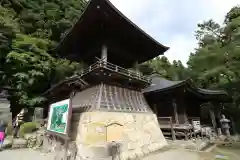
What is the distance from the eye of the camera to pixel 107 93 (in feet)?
28.0

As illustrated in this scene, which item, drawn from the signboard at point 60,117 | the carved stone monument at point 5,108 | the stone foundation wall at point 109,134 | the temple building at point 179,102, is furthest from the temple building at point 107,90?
the carved stone monument at point 5,108

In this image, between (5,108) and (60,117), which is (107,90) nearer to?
(60,117)

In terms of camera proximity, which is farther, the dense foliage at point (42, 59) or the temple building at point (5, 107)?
the dense foliage at point (42, 59)

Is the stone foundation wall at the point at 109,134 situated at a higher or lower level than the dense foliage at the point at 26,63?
lower

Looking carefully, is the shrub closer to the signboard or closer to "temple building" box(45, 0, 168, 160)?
"temple building" box(45, 0, 168, 160)

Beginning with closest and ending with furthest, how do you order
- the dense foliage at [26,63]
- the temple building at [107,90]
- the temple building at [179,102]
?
the temple building at [107,90], the temple building at [179,102], the dense foliage at [26,63]

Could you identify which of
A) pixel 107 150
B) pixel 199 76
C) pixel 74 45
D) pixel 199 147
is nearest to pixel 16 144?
pixel 107 150

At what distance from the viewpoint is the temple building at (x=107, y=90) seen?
7.18 metres

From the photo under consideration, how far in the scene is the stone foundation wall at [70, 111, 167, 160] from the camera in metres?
6.72

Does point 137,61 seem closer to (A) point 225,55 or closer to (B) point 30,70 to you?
(A) point 225,55

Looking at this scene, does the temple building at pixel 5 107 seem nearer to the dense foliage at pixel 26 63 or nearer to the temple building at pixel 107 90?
the dense foliage at pixel 26 63

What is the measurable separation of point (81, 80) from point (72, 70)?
37.5ft

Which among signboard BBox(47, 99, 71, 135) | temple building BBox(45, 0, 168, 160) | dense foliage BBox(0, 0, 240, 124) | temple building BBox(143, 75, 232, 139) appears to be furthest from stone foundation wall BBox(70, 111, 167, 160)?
dense foliage BBox(0, 0, 240, 124)

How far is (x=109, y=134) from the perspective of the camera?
7281 millimetres
